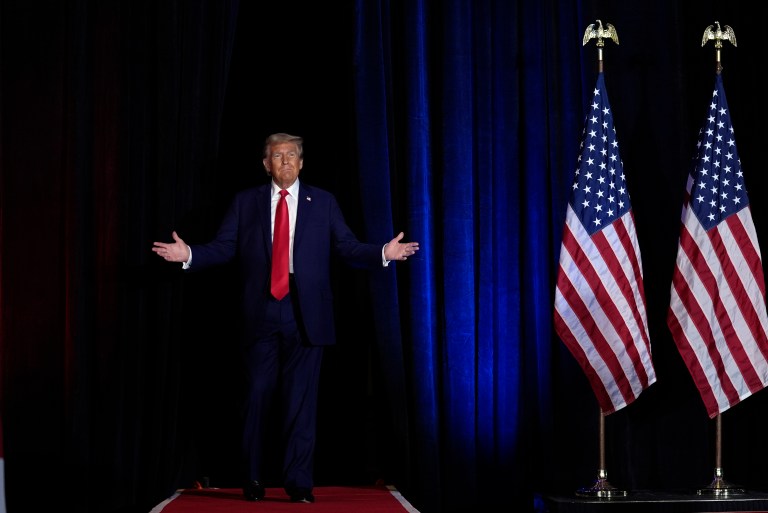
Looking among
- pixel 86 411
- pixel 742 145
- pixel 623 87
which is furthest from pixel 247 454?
pixel 742 145

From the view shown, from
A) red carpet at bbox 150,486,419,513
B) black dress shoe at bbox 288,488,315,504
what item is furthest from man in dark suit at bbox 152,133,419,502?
red carpet at bbox 150,486,419,513

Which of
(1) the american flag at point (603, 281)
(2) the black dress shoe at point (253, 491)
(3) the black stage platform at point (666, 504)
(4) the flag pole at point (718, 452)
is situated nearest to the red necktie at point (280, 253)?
(2) the black dress shoe at point (253, 491)

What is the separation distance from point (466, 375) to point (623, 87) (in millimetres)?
1732

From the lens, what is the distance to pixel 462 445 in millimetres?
5363

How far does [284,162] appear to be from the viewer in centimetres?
468

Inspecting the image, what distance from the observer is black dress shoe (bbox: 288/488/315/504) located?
4.50 metres

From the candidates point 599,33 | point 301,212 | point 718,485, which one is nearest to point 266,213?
point 301,212

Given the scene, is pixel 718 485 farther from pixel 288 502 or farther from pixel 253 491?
pixel 253 491

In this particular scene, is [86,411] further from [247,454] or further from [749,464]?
[749,464]

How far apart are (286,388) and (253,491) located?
18.3 inches

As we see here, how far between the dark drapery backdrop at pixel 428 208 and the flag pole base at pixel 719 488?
303 mm

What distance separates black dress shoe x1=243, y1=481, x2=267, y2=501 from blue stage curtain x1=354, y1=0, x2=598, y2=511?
35.1 inches

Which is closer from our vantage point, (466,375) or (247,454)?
(247,454)

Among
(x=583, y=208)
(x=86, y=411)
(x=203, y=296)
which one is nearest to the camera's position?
(x=86, y=411)
